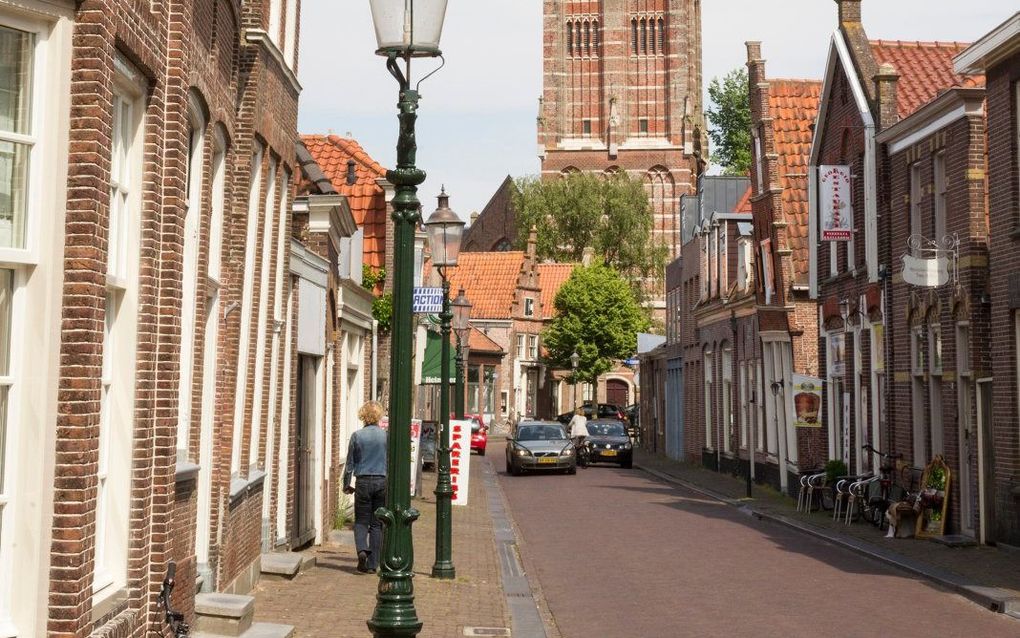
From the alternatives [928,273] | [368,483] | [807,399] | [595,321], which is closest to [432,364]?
[807,399]

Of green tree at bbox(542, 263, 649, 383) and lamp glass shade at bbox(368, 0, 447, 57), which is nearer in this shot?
lamp glass shade at bbox(368, 0, 447, 57)

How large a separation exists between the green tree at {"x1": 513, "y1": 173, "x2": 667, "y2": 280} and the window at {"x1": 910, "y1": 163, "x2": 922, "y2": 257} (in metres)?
58.6

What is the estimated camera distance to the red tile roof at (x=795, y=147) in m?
31.3

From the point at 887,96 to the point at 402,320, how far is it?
18.1m

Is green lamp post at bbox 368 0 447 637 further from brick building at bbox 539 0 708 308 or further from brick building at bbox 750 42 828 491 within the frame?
brick building at bbox 539 0 708 308

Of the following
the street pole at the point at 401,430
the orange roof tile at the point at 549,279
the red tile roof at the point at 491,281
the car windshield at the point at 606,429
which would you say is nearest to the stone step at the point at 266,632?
the street pole at the point at 401,430

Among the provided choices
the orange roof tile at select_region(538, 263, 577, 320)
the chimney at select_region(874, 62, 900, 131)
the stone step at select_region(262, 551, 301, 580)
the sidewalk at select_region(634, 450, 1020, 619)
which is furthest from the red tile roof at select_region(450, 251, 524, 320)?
the stone step at select_region(262, 551, 301, 580)

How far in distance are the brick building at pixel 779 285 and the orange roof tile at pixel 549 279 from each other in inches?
→ 1944

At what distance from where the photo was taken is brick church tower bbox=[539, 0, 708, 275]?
9138cm

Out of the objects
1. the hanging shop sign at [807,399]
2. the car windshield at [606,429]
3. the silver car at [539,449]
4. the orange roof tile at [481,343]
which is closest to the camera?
the hanging shop sign at [807,399]

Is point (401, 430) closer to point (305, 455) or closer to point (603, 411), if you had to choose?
point (305, 455)

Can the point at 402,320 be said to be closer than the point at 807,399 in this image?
Yes

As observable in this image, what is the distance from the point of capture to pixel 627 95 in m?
93.2

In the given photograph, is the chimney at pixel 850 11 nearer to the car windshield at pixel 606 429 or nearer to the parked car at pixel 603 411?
the car windshield at pixel 606 429
